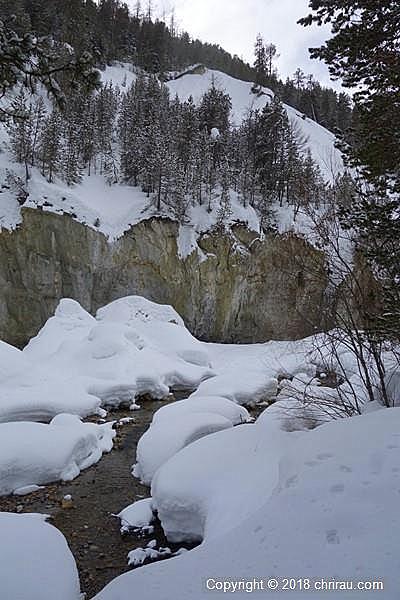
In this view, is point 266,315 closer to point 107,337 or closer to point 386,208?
point 107,337

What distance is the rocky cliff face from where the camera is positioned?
20.7 metres

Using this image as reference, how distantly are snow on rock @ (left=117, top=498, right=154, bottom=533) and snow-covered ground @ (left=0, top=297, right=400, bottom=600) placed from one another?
2cm

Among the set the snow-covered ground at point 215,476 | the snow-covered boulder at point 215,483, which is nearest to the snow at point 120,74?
the snow-covered ground at point 215,476

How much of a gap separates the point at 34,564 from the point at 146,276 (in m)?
20.8

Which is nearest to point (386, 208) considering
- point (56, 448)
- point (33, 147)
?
point (56, 448)

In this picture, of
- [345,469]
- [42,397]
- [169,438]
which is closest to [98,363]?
[42,397]

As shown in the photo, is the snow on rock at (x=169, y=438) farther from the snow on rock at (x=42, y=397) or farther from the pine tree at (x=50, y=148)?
the pine tree at (x=50, y=148)

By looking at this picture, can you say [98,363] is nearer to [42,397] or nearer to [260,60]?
[42,397]

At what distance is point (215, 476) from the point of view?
6078 millimetres

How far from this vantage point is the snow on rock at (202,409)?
31.7 ft

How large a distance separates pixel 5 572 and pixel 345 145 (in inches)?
254

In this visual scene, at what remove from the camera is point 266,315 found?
1075 inches

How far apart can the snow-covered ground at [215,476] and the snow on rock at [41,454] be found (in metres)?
0.02

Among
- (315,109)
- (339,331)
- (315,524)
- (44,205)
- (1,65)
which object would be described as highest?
(315,109)
